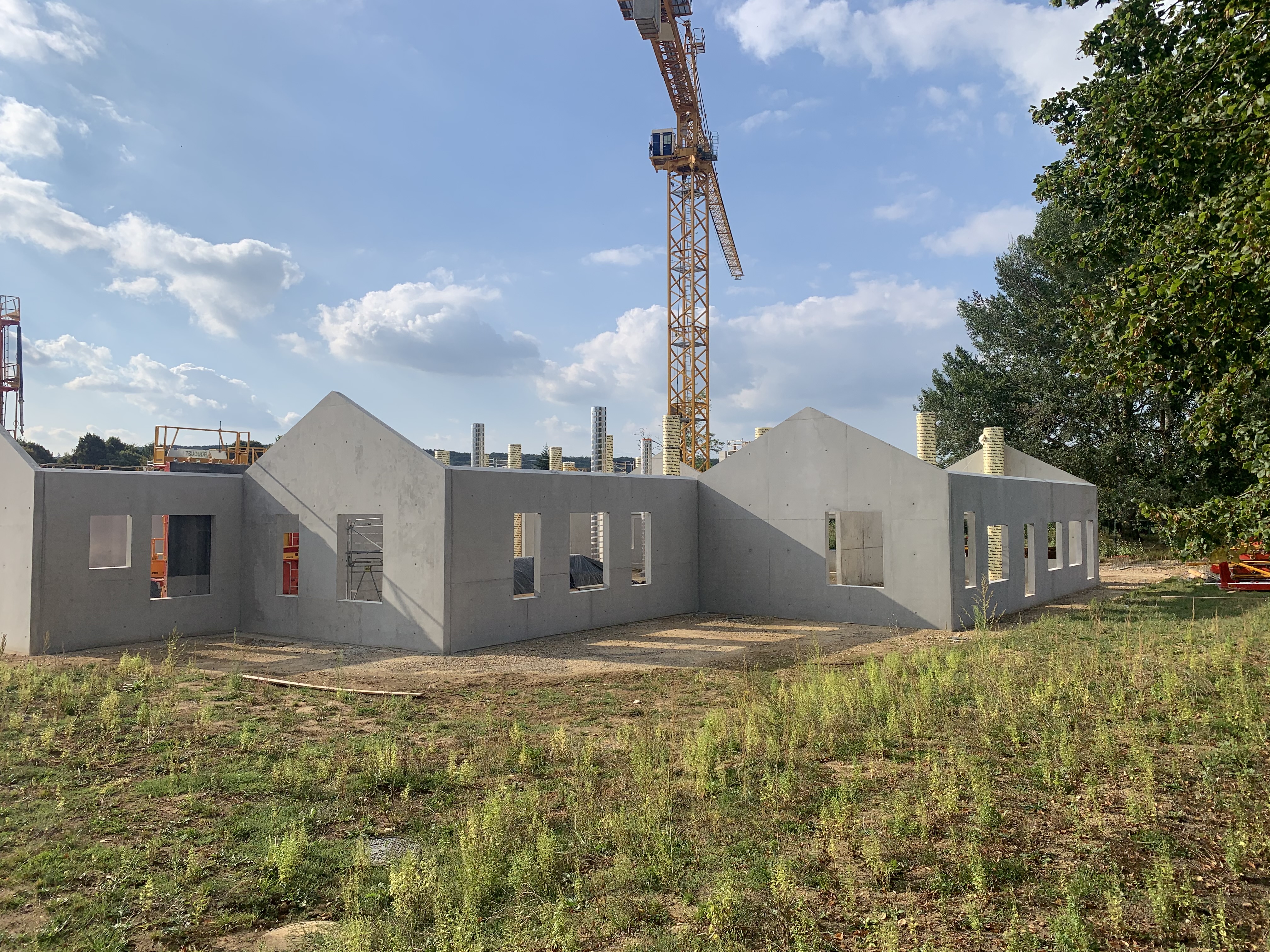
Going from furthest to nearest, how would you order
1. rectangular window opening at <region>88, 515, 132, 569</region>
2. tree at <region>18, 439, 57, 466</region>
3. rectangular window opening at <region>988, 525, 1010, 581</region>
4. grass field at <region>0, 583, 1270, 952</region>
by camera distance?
tree at <region>18, 439, 57, 466</region> < rectangular window opening at <region>88, 515, 132, 569</region> < rectangular window opening at <region>988, 525, 1010, 581</region> < grass field at <region>0, 583, 1270, 952</region>

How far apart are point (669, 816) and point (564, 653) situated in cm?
713

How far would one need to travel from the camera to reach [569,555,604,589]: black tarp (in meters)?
18.9

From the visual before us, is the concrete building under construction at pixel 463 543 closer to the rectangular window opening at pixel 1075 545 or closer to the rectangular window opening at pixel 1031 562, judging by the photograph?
the rectangular window opening at pixel 1031 562

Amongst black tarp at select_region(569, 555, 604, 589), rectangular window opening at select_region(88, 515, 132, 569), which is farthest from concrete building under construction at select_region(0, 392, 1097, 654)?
rectangular window opening at select_region(88, 515, 132, 569)

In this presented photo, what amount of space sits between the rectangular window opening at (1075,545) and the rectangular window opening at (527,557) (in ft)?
43.1

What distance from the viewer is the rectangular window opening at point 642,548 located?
619 inches

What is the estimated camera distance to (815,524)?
1519 centimetres

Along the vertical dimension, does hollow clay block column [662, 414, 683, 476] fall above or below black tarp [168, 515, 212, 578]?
above

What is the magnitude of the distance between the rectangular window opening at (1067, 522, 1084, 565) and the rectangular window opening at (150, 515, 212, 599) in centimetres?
1921

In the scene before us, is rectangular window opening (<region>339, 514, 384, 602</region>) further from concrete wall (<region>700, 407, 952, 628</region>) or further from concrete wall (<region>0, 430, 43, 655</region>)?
concrete wall (<region>700, 407, 952, 628</region>)

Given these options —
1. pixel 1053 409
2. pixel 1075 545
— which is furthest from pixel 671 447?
pixel 1053 409

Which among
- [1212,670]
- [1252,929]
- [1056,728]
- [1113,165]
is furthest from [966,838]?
[1113,165]

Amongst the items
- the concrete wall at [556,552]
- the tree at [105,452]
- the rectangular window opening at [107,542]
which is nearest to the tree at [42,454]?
the tree at [105,452]

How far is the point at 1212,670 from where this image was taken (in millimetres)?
8578
